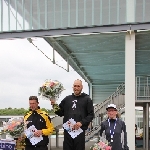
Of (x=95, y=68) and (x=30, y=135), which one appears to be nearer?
(x=30, y=135)

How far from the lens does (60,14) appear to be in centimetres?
1442

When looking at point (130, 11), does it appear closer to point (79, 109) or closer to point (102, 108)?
point (102, 108)

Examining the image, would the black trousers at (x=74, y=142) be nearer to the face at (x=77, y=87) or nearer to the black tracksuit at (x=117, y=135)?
the black tracksuit at (x=117, y=135)

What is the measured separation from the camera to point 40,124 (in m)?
6.54

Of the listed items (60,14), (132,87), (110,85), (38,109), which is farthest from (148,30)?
(110,85)

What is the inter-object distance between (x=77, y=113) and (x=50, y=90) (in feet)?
1.95

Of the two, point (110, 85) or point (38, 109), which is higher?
point (110, 85)

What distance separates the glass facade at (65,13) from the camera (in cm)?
1391

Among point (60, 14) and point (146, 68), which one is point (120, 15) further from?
point (146, 68)

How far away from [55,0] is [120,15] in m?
2.54

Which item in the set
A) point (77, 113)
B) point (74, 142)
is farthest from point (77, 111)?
point (74, 142)

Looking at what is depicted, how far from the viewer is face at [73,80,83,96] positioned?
246 inches

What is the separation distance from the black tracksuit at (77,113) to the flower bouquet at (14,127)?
0.78 meters

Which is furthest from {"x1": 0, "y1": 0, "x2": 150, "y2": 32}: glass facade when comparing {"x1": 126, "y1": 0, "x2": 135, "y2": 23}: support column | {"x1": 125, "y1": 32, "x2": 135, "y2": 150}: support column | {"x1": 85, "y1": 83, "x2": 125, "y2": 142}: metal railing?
{"x1": 85, "y1": 83, "x2": 125, "y2": 142}: metal railing
